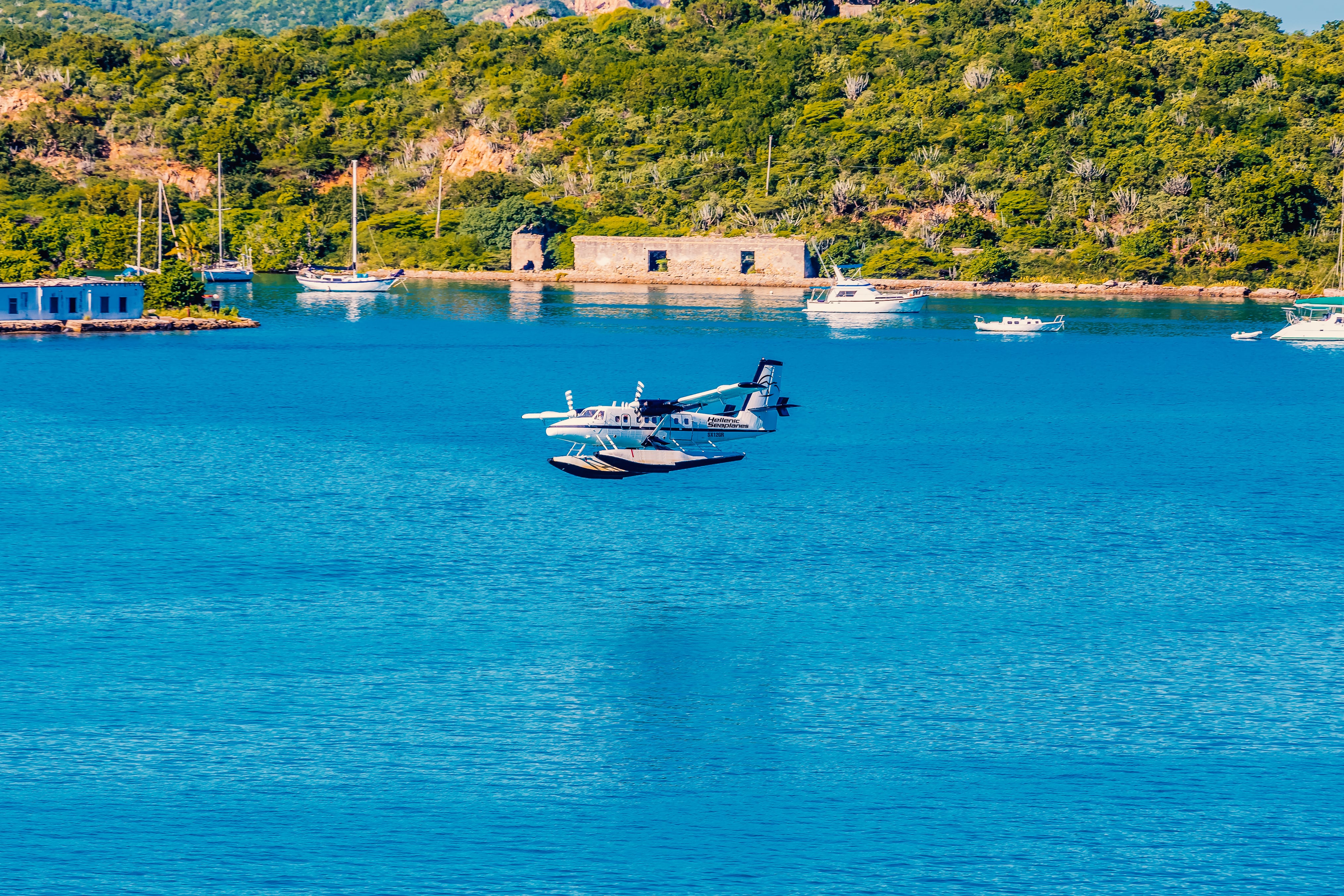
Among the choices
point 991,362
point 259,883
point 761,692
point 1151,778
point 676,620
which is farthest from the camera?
point 991,362

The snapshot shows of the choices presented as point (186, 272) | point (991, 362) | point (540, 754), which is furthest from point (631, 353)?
point (540, 754)

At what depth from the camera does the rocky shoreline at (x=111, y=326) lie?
14188 cm

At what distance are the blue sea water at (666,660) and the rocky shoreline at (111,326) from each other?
4860cm

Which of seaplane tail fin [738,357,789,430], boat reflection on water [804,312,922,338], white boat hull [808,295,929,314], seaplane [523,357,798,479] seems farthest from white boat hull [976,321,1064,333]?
seaplane [523,357,798,479]

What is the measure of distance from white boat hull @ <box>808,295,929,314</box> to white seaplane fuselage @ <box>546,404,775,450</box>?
101 meters

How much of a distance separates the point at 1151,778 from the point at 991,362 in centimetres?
9942

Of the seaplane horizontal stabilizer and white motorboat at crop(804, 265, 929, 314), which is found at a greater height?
white motorboat at crop(804, 265, 929, 314)

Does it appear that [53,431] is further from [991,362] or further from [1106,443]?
[991,362]

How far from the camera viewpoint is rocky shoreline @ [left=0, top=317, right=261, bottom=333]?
465 ft

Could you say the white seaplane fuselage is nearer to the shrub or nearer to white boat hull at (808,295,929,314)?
the shrub

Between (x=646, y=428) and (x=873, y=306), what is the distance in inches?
4387

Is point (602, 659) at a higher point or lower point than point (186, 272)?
lower

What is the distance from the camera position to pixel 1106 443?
92250mm

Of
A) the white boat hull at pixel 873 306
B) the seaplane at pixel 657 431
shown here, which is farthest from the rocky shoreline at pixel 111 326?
the white boat hull at pixel 873 306
